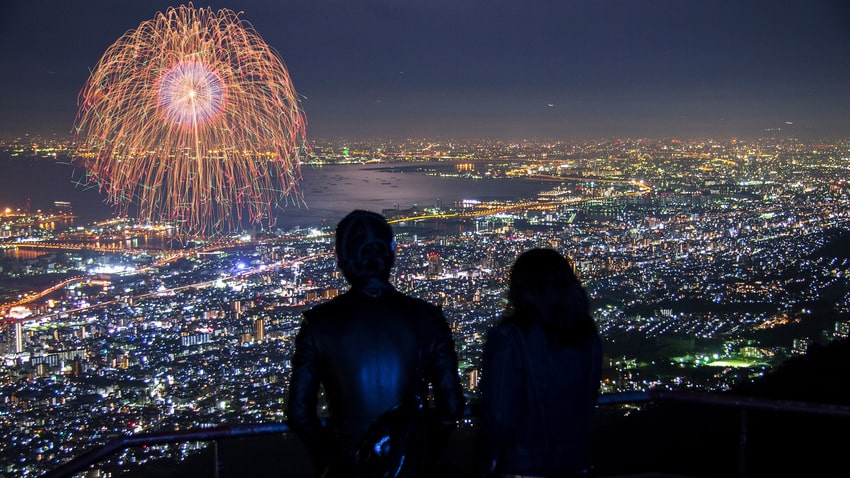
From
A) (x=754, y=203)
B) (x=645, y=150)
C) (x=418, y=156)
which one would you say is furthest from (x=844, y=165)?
(x=418, y=156)

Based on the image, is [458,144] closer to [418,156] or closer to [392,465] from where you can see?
[418,156]

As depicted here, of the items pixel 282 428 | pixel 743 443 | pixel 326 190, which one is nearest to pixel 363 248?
pixel 282 428

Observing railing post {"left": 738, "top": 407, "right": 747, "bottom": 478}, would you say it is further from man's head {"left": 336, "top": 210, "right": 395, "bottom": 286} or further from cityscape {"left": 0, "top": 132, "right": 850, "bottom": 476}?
man's head {"left": 336, "top": 210, "right": 395, "bottom": 286}

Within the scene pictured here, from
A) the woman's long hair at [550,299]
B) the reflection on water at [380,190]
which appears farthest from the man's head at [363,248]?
the reflection on water at [380,190]

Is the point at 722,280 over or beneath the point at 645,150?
beneath

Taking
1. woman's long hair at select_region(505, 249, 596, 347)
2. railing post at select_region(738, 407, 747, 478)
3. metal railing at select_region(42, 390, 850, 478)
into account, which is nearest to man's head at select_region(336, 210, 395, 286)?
woman's long hair at select_region(505, 249, 596, 347)
